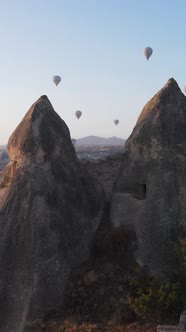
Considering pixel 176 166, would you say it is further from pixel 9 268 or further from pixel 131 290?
pixel 9 268

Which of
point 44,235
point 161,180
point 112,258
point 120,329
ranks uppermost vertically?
point 161,180

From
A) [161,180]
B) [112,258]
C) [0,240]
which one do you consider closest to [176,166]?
[161,180]

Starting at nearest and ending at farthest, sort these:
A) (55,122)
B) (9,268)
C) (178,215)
A: 1. (9,268)
2. (178,215)
3. (55,122)

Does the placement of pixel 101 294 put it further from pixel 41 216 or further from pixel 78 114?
pixel 78 114

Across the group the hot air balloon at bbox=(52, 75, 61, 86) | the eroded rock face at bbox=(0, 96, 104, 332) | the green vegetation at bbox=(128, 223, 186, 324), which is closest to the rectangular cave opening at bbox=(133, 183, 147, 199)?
the eroded rock face at bbox=(0, 96, 104, 332)

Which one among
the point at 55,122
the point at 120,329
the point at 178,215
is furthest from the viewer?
the point at 55,122

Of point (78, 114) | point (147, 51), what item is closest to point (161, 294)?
point (147, 51)
